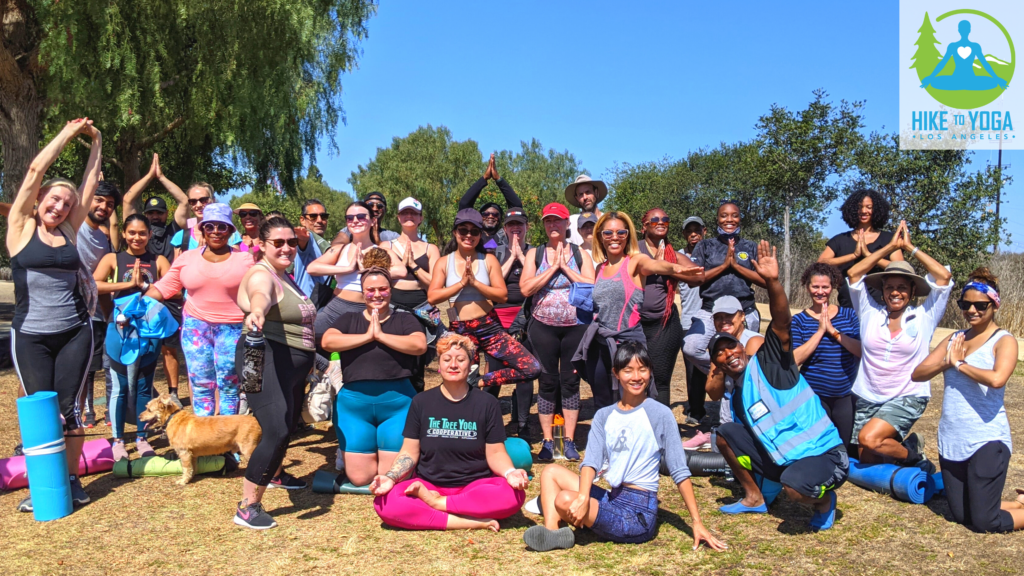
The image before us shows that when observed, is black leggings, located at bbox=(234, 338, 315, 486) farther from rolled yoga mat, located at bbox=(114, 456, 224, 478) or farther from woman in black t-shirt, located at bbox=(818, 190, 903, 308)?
woman in black t-shirt, located at bbox=(818, 190, 903, 308)

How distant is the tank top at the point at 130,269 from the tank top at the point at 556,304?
3.51 m

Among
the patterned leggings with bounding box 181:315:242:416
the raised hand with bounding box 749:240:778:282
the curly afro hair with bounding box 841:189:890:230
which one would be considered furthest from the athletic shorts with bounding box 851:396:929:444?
the patterned leggings with bounding box 181:315:242:416

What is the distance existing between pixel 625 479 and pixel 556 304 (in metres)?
2.16

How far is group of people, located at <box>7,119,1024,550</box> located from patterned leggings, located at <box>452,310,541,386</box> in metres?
0.02

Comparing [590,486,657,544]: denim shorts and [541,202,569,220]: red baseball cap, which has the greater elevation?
[541,202,569,220]: red baseball cap

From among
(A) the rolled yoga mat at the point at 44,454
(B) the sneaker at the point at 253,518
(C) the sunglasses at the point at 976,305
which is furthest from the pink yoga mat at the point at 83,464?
(C) the sunglasses at the point at 976,305

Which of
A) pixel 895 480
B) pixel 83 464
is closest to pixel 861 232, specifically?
pixel 895 480

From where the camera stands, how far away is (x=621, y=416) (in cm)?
436

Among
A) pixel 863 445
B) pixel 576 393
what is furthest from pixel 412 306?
pixel 863 445

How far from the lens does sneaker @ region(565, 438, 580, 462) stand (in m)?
6.04

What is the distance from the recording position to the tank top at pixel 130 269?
6.49 metres

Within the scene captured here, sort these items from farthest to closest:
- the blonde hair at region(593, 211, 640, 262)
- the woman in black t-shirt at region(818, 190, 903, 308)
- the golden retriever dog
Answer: the woman in black t-shirt at region(818, 190, 903, 308) → the blonde hair at region(593, 211, 640, 262) → the golden retriever dog

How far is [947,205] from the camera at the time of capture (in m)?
16.4

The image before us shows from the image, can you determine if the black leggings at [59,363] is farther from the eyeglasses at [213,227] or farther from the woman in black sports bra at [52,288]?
the eyeglasses at [213,227]
